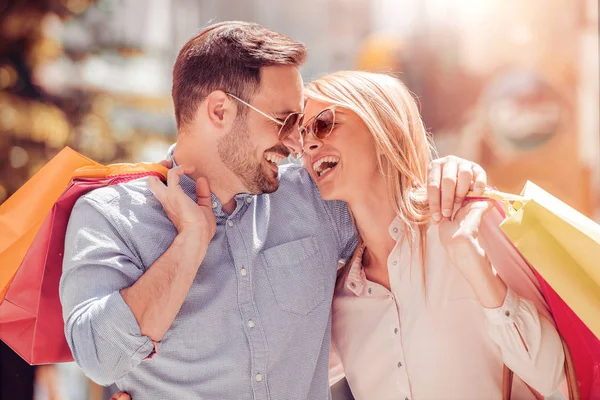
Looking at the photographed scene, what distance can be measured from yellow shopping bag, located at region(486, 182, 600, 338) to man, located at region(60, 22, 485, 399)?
0.21 m

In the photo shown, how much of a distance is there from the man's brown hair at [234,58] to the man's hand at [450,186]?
62 cm

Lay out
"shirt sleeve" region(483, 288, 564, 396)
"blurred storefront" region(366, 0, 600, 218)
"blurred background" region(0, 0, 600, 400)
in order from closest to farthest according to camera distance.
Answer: "shirt sleeve" region(483, 288, 564, 396) → "blurred background" region(0, 0, 600, 400) → "blurred storefront" region(366, 0, 600, 218)

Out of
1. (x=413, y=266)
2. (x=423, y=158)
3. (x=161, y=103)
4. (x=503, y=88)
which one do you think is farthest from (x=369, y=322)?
(x=503, y=88)

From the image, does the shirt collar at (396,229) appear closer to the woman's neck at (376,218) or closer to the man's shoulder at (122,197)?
the woman's neck at (376,218)

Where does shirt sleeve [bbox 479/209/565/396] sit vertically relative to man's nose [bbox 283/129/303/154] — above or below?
below

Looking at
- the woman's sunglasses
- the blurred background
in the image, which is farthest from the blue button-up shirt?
the blurred background

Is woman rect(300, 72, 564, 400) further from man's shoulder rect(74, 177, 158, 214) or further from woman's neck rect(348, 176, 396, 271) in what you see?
man's shoulder rect(74, 177, 158, 214)

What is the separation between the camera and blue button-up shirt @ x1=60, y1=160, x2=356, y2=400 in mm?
1696

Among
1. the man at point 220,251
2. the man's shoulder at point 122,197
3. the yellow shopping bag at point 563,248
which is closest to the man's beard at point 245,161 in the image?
the man at point 220,251

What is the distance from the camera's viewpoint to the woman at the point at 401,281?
1822 mm

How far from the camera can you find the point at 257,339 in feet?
6.39

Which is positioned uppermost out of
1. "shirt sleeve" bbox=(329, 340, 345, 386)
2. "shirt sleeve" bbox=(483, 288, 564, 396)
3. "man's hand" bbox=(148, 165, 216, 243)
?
"man's hand" bbox=(148, 165, 216, 243)

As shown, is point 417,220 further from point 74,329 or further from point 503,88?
point 503,88

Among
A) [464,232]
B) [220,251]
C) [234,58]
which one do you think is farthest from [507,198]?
[234,58]
